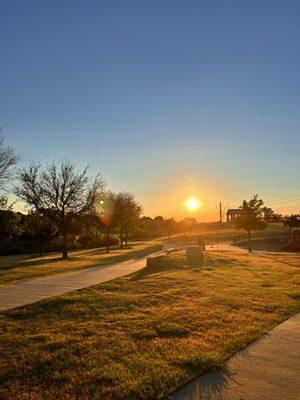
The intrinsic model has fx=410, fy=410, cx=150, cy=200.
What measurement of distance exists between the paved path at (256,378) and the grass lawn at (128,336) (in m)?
0.21

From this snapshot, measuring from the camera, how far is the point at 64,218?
30.2 meters

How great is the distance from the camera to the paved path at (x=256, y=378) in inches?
184

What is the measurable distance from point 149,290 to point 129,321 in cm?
377

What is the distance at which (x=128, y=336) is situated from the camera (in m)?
6.94

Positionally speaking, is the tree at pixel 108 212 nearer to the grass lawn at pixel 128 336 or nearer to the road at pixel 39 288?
the road at pixel 39 288

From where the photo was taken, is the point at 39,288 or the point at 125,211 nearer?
the point at 39,288

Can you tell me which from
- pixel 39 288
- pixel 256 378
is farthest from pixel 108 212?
pixel 256 378

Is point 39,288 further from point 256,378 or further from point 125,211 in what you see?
point 125,211

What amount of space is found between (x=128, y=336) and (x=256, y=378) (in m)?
2.47

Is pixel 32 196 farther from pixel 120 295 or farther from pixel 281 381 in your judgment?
pixel 281 381

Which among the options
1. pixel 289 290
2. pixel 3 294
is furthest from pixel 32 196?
pixel 289 290

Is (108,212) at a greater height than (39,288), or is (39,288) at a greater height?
(108,212)

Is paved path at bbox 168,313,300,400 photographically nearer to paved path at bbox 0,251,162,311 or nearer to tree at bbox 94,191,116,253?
paved path at bbox 0,251,162,311

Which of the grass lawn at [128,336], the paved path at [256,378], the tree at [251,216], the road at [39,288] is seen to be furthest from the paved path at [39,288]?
the tree at [251,216]
